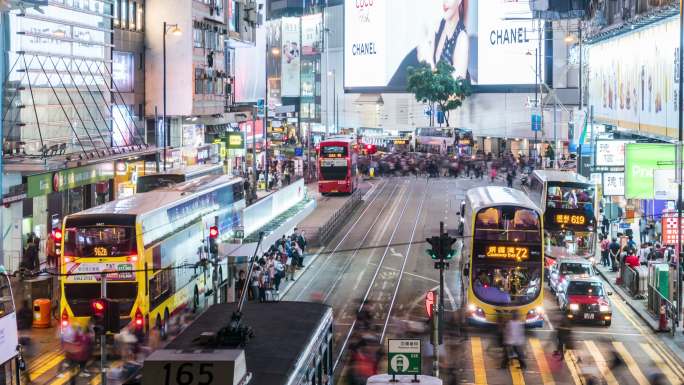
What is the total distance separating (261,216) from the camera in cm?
4372

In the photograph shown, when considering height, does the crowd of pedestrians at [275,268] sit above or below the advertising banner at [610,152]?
below

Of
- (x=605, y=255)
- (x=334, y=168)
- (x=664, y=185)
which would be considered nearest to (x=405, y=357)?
(x=664, y=185)

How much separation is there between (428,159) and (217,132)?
82.3 ft

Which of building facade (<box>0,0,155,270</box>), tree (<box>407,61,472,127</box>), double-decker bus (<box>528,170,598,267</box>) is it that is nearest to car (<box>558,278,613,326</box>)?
double-decker bus (<box>528,170,598,267</box>)

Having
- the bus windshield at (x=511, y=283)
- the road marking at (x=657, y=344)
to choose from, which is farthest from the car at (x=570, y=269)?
the bus windshield at (x=511, y=283)

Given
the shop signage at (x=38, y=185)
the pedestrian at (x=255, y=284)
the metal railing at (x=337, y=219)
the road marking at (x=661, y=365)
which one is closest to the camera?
the road marking at (x=661, y=365)

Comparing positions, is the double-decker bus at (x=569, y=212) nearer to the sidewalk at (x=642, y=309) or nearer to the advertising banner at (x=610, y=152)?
the sidewalk at (x=642, y=309)

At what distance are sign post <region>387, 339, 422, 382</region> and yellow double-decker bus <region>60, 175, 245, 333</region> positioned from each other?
32.1 ft

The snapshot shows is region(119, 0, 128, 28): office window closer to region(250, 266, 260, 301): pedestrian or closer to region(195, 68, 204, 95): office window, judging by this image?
region(195, 68, 204, 95): office window

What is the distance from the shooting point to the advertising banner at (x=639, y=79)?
44.7 meters

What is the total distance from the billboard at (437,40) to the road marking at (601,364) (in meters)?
68.7

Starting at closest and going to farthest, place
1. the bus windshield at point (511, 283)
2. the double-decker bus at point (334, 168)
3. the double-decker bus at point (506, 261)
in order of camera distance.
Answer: the double-decker bus at point (506, 261) < the bus windshield at point (511, 283) < the double-decker bus at point (334, 168)

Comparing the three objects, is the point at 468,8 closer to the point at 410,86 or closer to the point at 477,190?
the point at 410,86

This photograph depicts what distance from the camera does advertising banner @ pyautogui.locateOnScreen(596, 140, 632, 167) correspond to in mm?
49562
